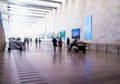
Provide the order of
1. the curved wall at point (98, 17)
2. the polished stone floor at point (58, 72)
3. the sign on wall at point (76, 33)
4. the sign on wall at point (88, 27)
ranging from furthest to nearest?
the sign on wall at point (76, 33) < the sign on wall at point (88, 27) < the curved wall at point (98, 17) < the polished stone floor at point (58, 72)

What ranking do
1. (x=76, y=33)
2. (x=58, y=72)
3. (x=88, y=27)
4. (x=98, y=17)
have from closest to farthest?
1. (x=58, y=72)
2. (x=98, y=17)
3. (x=88, y=27)
4. (x=76, y=33)

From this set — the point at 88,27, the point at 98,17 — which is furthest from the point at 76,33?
the point at 98,17

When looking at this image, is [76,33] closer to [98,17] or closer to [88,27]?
[88,27]

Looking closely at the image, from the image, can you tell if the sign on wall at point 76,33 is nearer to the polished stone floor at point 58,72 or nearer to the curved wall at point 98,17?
the curved wall at point 98,17

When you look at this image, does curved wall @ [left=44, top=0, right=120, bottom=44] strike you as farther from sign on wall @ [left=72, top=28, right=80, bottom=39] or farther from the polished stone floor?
the polished stone floor

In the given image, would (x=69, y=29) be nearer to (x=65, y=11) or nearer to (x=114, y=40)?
(x=65, y=11)

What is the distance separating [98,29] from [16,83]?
47.5ft

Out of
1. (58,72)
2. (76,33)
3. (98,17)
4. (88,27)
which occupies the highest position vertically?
(98,17)

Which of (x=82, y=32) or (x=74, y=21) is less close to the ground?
(x=74, y=21)

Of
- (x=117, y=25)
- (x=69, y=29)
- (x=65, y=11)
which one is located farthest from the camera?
(x=65, y=11)

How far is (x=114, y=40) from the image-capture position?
48.8 feet

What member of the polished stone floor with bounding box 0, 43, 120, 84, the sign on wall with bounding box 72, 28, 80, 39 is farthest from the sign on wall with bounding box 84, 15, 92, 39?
the polished stone floor with bounding box 0, 43, 120, 84

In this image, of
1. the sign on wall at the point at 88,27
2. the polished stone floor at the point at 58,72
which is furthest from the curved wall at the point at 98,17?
the polished stone floor at the point at 58,72

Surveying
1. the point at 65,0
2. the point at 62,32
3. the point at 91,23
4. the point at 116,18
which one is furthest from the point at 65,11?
the point at 116,18
